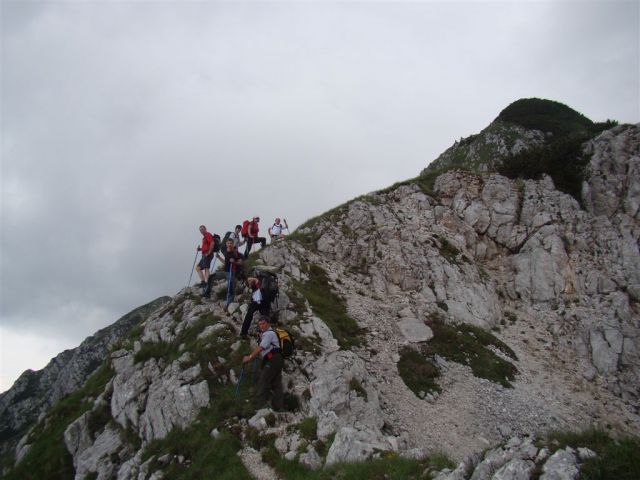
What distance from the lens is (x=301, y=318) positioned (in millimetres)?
19312

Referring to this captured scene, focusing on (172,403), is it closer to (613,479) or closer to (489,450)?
(489,450)

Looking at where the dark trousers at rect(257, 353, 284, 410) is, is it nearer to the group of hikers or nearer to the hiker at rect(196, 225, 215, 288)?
the group of hikers

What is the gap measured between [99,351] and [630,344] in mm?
73778

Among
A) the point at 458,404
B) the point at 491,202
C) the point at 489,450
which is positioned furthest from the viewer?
the point at 491,202

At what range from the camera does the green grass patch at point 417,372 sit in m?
18.2

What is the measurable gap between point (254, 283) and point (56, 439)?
11.4 meters

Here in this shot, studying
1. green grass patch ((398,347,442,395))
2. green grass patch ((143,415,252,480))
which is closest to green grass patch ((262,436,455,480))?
green grass patch ((143,415,252,480))

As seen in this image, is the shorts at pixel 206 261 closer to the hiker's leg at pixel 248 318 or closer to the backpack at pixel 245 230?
the backpack at pixel 245 230

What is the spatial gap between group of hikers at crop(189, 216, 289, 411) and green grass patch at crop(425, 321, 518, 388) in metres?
9.78

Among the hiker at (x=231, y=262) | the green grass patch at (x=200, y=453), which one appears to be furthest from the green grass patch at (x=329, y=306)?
the green grass patch at (x=200, y=453)

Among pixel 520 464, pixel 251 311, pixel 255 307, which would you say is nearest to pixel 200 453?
pixel 251 311

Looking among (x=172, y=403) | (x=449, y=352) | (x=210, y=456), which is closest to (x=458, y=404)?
(x=449, y=352)

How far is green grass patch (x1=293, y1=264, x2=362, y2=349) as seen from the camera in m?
20.0

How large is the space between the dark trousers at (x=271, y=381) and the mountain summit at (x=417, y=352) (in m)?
0.43
